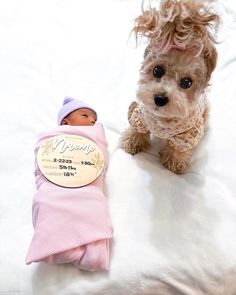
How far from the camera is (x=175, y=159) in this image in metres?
1.07

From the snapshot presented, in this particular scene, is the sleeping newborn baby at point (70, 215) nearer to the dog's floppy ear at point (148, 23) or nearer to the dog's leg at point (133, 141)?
the dog's leg at point (133, 141)

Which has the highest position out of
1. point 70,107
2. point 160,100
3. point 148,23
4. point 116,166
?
point 148,23

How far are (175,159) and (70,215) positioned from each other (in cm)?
35

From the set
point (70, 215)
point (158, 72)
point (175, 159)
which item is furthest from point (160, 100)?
point (70, 215)

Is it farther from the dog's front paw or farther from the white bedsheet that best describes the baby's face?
the dog's front paw

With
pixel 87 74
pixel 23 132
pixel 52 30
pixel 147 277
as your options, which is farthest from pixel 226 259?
pixel 52 30

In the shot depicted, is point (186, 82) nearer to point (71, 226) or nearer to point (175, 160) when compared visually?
point (175, 160)

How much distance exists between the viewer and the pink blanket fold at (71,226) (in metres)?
0.83

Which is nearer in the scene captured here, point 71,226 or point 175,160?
point 71,226

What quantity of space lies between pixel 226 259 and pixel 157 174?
30cm

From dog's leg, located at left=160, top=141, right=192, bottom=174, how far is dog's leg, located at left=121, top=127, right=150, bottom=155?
0.23 feet

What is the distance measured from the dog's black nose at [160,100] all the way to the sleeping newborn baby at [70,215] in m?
0.23

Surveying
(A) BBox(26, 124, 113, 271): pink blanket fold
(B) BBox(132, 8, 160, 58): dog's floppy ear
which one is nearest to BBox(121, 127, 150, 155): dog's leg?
(A) BBox(26, 124, 113, 271): pink blanket fold

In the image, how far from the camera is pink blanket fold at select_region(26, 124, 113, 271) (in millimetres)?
832
